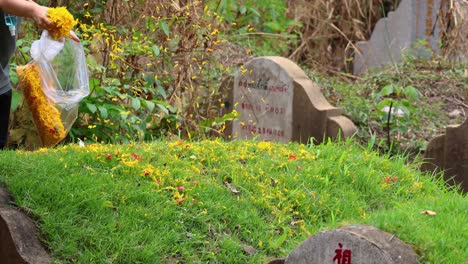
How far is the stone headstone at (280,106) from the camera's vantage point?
24.4 ft

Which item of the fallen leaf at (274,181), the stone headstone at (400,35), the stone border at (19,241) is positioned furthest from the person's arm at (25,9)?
the stone headstone at (400,35)

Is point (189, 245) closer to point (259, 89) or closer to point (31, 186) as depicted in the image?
point (31, 186)

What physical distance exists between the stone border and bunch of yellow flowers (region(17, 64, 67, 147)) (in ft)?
3.40

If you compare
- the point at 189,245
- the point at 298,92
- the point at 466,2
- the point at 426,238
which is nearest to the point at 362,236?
the point at 426,238

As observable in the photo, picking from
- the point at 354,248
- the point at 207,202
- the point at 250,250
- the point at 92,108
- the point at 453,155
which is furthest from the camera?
the point at 453,155

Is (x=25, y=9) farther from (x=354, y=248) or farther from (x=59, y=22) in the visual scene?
(x=354, y=248)

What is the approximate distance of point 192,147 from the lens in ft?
17.5

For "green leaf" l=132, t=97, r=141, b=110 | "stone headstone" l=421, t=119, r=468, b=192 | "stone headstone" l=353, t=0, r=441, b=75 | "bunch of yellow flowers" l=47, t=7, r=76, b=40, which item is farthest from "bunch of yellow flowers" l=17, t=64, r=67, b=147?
"stone headstone" l=353, t=0, r=441, b=75

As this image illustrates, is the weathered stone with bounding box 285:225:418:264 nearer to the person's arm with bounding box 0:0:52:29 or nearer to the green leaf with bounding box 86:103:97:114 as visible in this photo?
the person's arm with bounding box 0:0:52:29

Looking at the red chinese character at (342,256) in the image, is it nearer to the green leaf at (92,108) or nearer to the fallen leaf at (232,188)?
the fallen leaf at (232,188)

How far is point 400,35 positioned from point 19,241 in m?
7.90

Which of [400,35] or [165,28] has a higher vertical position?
[165,28]

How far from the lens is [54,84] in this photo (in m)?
5.23

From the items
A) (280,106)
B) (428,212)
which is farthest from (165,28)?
(428,212)
